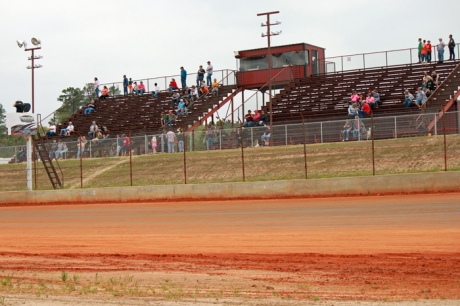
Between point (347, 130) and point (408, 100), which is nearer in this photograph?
point (347, 130)

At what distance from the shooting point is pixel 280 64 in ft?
163

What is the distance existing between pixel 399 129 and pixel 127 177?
12801 millimetres

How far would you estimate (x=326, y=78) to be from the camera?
45188mm

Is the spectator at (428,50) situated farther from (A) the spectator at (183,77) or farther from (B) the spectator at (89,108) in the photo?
(B) the spectator at (89,108)

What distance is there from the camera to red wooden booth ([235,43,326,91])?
48438 millimetres

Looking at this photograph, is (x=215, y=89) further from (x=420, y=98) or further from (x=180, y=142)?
(x=420, y=98)

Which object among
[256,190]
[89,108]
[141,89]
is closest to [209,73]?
[141,89]

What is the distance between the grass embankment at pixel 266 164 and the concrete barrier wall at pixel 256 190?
1.78 meters

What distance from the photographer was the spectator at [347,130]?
3189cm

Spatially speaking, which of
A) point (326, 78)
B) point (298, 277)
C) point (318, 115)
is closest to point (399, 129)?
point (318, 115)

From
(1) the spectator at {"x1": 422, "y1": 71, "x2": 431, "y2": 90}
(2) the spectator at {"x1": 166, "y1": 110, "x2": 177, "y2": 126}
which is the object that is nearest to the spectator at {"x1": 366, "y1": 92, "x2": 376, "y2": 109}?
(1) the spectator at {"x1": 422, "y1": 71, "x2": 431, "y2": 90}

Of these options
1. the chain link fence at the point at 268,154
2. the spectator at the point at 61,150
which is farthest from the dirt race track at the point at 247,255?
the spectator at the point at 61,150

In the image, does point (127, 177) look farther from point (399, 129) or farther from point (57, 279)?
point (57, 279)

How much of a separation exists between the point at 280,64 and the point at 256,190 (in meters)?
23.6
